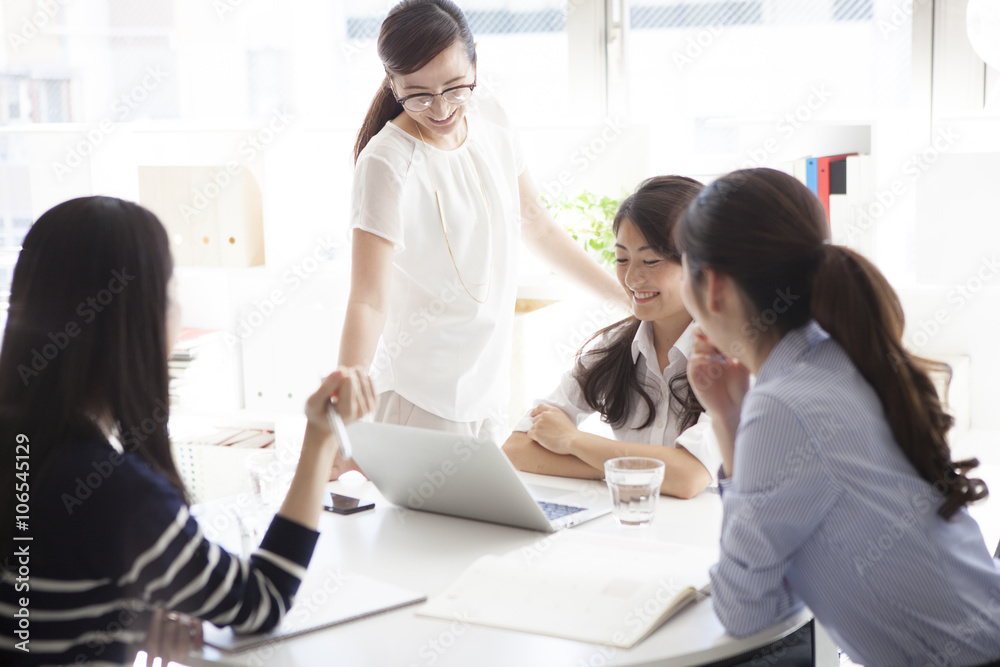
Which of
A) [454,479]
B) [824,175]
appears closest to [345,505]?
[454,479]

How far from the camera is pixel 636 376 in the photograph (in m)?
1.96

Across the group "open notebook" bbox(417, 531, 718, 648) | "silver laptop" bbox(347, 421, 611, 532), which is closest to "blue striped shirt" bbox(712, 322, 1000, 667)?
"open notebook" bbox(417, 531, 718, 648)

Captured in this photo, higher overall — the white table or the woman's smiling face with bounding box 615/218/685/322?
the woman's smiling face with bounding box 615/218/685/322

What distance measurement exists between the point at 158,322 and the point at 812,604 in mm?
843

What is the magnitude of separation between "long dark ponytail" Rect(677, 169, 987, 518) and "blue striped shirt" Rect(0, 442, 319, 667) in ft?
2.32

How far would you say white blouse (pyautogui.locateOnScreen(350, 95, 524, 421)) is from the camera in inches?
79.7

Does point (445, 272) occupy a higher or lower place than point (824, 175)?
lower

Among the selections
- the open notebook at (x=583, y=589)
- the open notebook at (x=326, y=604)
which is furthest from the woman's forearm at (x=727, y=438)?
the open notebook at (x=326, y=604)

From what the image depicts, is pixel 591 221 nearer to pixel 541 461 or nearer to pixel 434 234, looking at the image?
pixel 434 234

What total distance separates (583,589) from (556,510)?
0.35 metres

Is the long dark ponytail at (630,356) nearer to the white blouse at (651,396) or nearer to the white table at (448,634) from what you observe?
the white blouse at (651,396)

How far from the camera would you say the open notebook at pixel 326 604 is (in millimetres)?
1177

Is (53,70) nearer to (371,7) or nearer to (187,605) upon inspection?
(371,7)

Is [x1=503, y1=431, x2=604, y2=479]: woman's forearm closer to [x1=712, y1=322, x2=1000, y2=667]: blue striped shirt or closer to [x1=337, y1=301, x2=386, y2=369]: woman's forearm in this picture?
[x1=337, y1=301, x2=386, y2=369]: woman's forearm
